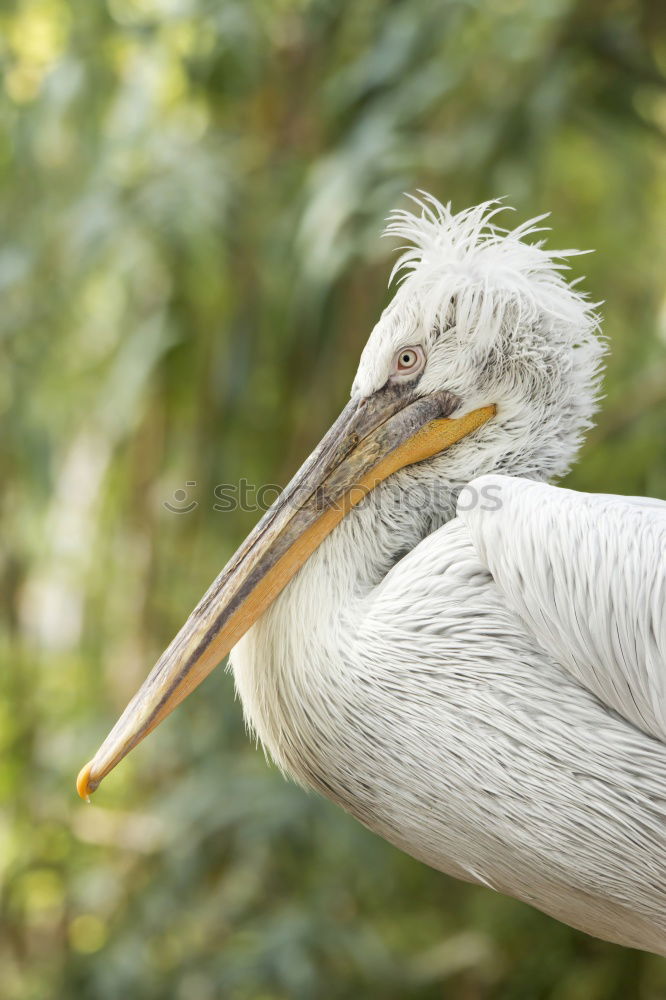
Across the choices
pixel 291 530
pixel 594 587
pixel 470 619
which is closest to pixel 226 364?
pixel 291 530

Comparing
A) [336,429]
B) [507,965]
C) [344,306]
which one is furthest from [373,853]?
[336,429]

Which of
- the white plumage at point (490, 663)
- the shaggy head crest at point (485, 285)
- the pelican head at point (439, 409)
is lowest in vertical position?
the white plumage at point (490, 663)

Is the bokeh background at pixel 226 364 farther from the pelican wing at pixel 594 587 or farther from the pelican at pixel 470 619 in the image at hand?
the pelican wing at pixel 594 587

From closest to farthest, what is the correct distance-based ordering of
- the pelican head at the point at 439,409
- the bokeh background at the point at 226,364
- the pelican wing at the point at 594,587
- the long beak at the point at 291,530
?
the pelican wing at the point at 594,587
the long beak at the point at 291,530
the pelican head at the point at 439,409
the bokeh background at the point at 226,364

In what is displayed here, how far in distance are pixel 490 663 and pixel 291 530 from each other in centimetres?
43

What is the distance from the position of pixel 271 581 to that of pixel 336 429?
31cm

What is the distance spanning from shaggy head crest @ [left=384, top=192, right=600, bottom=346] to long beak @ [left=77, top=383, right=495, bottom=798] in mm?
153

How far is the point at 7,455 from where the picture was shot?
443cm

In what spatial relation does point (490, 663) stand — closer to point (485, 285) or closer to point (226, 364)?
point (485, 285)

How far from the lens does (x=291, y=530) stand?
79.4 inches

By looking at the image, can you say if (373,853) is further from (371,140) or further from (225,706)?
(371,140)

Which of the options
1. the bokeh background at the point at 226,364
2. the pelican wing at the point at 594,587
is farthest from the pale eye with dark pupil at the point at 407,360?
the bokeh background at the point at 226,364

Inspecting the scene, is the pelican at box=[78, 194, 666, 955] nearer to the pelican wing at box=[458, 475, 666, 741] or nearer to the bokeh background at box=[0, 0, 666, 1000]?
the pelican wing at box=[458, 475, 666, 741]

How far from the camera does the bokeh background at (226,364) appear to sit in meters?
3.65
